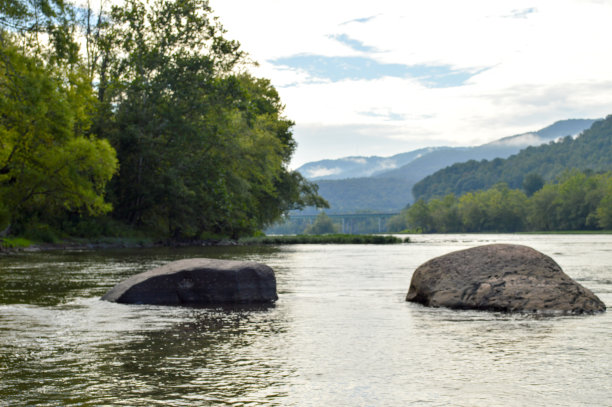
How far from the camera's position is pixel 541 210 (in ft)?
540

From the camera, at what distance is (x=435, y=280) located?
1389 cm

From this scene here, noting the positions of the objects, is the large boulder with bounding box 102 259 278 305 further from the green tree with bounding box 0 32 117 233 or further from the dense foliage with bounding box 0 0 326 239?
the dense foliage with bounding box 0 0 326 239

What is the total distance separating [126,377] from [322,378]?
6.60 ft

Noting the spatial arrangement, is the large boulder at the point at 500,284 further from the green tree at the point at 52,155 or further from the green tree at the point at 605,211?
the green tree at the point at 605,211

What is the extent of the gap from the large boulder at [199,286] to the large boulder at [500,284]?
3.32 m

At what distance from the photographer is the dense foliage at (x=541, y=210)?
15400 centimetres

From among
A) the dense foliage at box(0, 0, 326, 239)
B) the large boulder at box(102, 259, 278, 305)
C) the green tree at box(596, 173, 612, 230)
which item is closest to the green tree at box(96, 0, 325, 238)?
the dense foliage at box(0, 0, 326, 239)

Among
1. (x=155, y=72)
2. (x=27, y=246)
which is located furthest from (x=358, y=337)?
(x=155, y=72)

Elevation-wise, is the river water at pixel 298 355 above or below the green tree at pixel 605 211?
below

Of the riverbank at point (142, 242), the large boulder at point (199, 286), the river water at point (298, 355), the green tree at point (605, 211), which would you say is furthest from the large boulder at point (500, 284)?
the green tree at point (605, 211)

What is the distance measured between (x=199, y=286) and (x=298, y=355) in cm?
630

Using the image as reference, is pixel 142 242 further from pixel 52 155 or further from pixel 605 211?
pixel 605 211

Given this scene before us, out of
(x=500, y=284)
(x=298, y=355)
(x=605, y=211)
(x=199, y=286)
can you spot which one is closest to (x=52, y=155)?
(x=199, y=286)

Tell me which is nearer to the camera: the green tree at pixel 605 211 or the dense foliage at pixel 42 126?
the dense foliage at pixel 42 126
